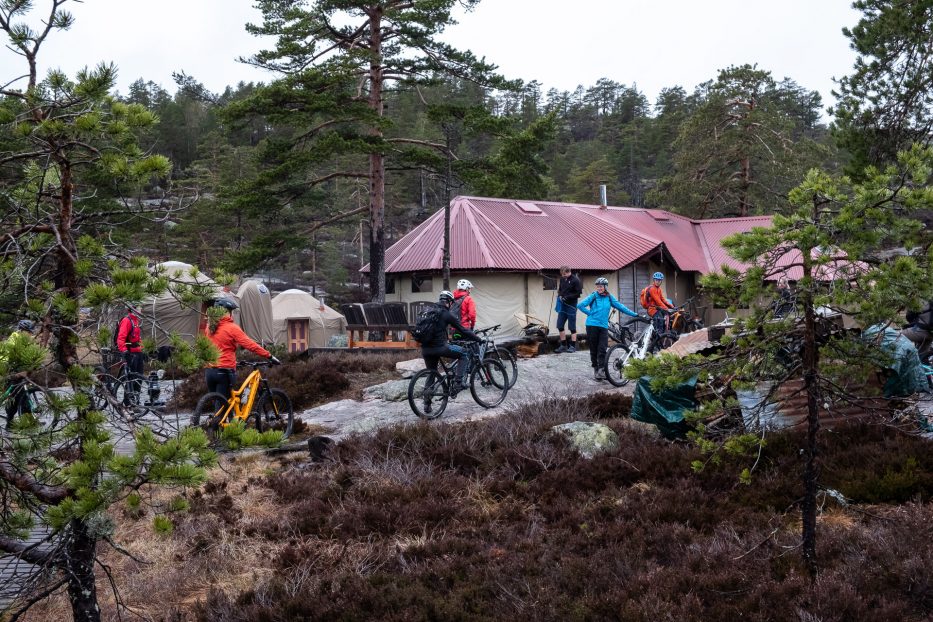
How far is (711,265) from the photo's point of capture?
34250 mm

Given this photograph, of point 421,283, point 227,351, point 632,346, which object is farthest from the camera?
point 421,283

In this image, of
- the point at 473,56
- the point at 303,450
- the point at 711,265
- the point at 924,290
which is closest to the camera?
the point at 924,290

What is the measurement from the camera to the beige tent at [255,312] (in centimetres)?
2548

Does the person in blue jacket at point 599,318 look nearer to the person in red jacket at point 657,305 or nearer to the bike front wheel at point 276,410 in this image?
the person in red jacket at point 657,305

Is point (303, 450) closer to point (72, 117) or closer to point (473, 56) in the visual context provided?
point (72, 117)

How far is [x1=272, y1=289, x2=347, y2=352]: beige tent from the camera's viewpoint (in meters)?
29.1

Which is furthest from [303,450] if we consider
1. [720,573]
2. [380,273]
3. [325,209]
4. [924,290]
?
[325,209]

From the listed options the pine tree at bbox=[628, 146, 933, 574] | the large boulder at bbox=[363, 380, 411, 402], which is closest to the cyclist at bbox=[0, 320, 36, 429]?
the pine tree at bbox=[628, 146, 933, 574]

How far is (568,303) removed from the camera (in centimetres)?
1755

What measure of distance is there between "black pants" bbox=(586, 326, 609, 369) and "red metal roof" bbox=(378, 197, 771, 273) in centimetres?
1316

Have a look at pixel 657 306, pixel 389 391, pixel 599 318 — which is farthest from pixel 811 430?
pixel 657 306

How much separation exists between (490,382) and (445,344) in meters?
1.26

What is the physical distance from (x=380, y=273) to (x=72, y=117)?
20.6m

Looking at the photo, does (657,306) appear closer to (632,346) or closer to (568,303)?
(632,346)
